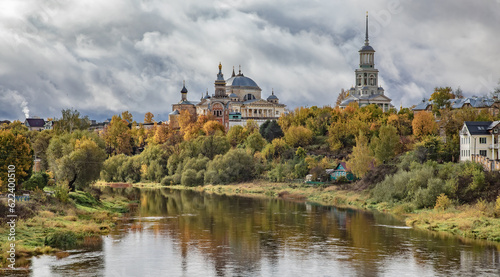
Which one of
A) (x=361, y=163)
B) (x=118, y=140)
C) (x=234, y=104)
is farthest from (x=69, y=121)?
(x=361, y=163)

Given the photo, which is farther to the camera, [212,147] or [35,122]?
[35,122]

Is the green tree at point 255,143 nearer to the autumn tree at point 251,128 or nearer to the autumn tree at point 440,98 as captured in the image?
the autumn tree at point 251,128

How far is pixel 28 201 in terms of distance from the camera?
51000 millimetres

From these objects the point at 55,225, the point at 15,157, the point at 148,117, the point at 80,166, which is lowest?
the point at 55,225

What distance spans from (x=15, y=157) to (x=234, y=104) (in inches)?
3822

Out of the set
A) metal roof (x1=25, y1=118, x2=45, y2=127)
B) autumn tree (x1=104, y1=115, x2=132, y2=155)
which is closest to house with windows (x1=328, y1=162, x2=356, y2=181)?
autumn tree (x1=104, y1=115, x2=132, y2=155)

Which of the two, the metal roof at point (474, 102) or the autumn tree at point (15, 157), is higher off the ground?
the metal roof at point (474, 102)

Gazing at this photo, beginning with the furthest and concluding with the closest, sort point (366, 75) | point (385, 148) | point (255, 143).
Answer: point (366, 75), point (255, 143), point (385, 148)

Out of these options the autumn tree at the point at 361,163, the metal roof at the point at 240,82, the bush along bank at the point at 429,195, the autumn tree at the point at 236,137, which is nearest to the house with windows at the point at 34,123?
the metal roof at the point at 240,82

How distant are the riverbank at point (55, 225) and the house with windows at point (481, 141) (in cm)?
3580

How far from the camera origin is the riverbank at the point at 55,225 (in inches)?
1598

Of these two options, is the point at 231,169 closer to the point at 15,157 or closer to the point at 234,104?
the point at 15,157

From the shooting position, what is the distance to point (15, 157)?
190 feet

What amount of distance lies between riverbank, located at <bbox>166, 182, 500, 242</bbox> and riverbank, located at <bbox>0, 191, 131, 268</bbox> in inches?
960
